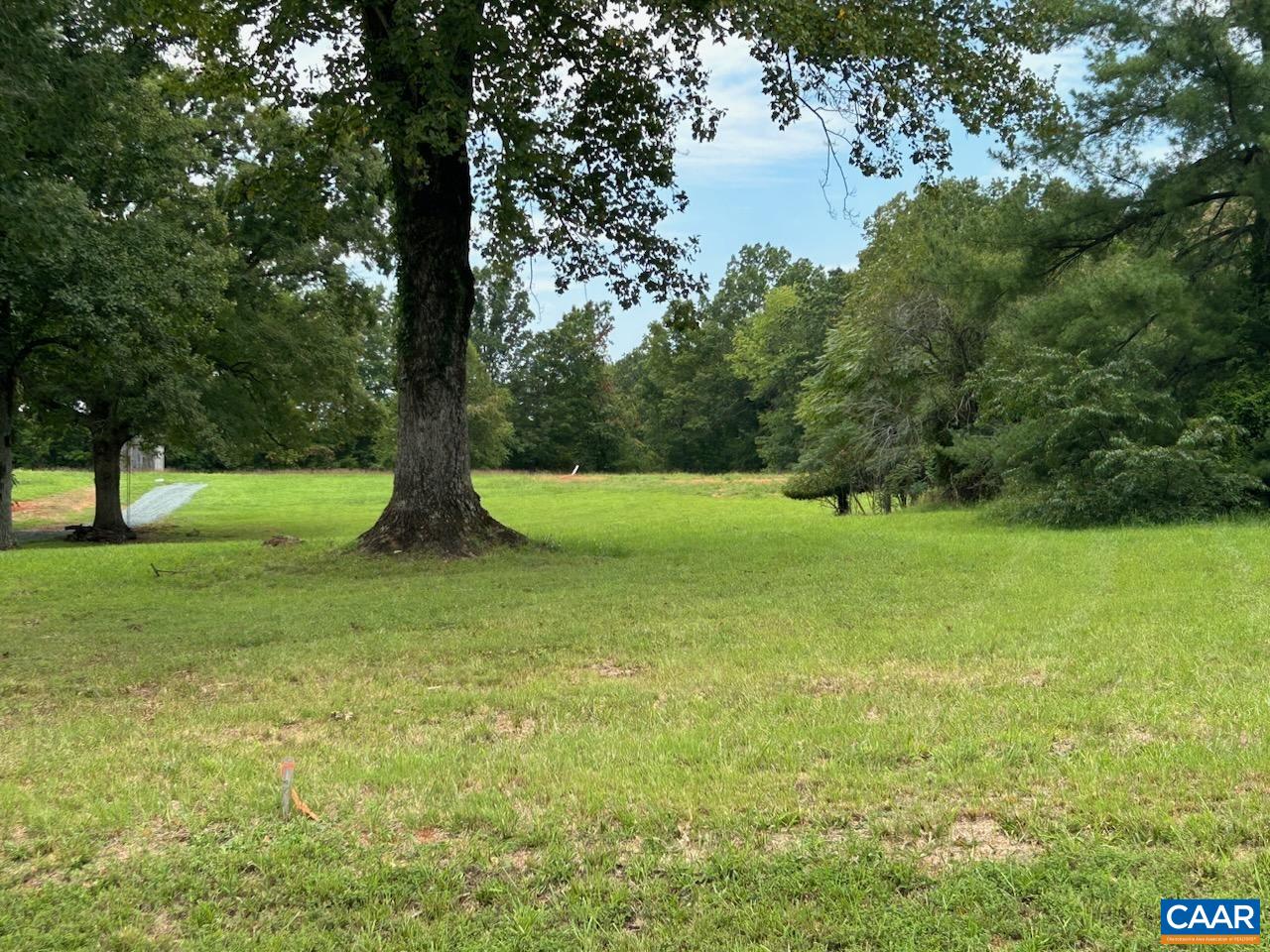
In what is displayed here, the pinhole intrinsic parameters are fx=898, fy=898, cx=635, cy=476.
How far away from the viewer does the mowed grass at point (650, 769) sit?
286 centimetres

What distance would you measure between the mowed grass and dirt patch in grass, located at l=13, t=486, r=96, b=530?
2391 centimetres

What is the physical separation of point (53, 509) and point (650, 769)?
36.8 m

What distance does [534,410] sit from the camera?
79.4 meters

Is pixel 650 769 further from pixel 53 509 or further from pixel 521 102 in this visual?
pixel 53 509

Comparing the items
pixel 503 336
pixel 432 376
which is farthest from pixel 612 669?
pixel 503 336

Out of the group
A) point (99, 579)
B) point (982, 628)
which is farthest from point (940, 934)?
point (99, 579)

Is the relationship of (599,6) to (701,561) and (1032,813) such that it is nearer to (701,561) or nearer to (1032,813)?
(701,561)

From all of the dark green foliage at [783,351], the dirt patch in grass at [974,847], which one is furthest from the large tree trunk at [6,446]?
the dark green foliage at [783,351]

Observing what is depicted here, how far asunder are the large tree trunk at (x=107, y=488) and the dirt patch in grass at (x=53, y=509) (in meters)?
4.52

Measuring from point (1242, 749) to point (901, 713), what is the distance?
147 centimetres

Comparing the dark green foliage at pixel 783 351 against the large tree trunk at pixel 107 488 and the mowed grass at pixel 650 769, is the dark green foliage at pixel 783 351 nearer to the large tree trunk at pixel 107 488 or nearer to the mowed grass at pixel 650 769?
the large tree trunk at pixel 107 488

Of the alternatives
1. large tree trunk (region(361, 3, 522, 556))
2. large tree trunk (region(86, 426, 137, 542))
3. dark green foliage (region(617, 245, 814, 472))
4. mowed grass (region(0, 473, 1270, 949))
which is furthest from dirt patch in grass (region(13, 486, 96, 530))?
dark green foliage (region(617, 245, 814, 472))

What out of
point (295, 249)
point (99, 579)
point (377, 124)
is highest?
point (295, 249)

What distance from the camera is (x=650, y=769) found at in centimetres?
398
